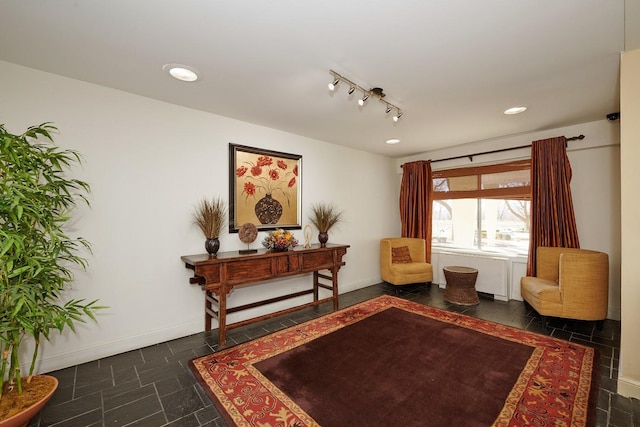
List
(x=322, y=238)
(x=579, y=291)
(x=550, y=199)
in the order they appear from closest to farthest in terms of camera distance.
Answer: (x=579, y=291)
(x=550, y=199)
(x=322, y=238)

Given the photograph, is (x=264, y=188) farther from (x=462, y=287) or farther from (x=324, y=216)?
(x=462, y=287)

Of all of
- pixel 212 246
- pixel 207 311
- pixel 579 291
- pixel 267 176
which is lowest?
pixel 207 311

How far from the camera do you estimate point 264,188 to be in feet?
11.8

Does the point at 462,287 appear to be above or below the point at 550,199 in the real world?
below

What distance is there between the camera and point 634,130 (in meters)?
1.93

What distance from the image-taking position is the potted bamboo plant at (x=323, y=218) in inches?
156

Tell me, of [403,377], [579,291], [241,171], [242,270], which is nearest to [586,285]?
[579,291]

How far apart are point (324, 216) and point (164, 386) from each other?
2.67 metres

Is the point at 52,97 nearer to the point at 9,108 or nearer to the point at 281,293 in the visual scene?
the point at 9,108

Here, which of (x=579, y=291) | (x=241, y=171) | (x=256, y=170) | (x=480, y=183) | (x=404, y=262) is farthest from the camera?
(x=404, y=262)

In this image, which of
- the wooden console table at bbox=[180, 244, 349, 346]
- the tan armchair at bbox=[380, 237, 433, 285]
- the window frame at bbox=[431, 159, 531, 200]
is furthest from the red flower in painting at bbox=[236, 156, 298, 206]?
the window frame at bbox=[431, 159, 531, 200]

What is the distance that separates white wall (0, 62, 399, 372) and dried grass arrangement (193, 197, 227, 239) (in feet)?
0.27

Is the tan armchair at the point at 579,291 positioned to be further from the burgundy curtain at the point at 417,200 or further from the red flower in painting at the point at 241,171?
the red flower in painting at the point at 241,171

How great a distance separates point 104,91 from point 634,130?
433 centimetres
